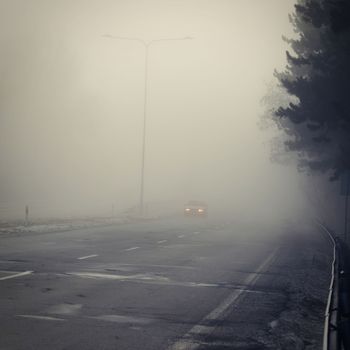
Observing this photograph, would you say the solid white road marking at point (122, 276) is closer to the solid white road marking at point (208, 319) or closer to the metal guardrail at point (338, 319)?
the solid white road marking at point (208, 319)

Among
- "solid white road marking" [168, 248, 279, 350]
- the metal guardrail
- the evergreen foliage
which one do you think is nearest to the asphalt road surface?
"solid white road marking" [168, 248, 279, 350]

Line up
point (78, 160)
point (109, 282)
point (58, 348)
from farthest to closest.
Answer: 1. point (78, 160)
2. point (109, 282)
3. point (58, 348)

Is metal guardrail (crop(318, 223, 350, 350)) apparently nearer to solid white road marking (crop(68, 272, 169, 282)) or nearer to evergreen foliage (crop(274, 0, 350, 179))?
solid white road marking (crop(68, 272, 169, 282))

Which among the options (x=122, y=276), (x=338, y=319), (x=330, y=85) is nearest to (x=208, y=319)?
(x=338, y=319)

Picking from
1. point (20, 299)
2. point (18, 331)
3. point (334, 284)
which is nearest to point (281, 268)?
point (334, 284)

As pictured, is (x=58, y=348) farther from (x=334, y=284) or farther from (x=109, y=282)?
(x=334, y=284)

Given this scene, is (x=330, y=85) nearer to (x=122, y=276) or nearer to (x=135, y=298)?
(x=122, y=276)

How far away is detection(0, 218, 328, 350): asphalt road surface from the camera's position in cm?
839

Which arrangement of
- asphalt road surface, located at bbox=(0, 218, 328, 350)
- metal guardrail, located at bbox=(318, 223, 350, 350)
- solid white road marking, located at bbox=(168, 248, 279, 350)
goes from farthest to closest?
asphalt road surface, located at bbox=(0, 218, 328, 350), solid white road marking, located at bbox=(168, 248, 279, 350), metal guardrail, located at bbox=(318, 223, 350, 350)

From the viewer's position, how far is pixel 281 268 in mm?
17906

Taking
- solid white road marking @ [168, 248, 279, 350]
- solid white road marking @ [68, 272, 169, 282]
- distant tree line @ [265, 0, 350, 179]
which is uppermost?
distant tree line @ [265, 0, 350, 179]

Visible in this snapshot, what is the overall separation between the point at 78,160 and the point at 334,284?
351 ft

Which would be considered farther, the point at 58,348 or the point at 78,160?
the point at 78,160

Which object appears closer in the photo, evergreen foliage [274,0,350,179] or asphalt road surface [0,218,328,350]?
asphalt road surface [0,218,328,350]
